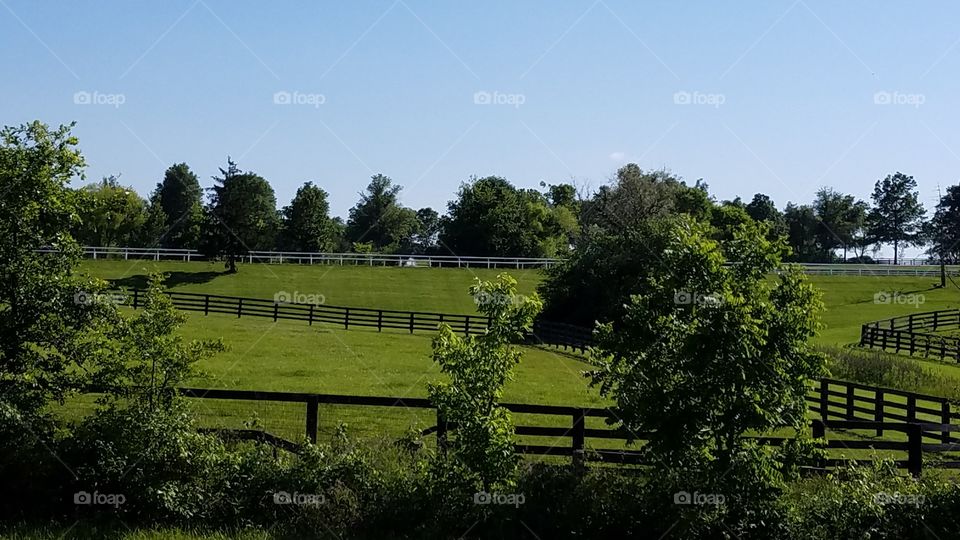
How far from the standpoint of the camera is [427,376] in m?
22.8

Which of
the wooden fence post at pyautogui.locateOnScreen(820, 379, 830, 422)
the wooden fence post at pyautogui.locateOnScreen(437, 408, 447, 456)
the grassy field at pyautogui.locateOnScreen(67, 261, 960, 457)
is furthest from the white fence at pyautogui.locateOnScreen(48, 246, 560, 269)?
the wooden fence post at pyautogui.locateOnScreen(437, 408, 447, 456)

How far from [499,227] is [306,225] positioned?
2069cm

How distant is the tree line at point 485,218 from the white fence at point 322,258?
8.32 feet

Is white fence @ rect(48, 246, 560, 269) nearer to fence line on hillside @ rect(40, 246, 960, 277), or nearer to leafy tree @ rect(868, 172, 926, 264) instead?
fence line on hillside @ rect(40, 246, 960, 277)

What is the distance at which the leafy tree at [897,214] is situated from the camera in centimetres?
11803

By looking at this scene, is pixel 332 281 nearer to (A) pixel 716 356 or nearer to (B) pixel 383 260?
(B) pixel 383 260

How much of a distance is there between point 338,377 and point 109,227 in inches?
3046

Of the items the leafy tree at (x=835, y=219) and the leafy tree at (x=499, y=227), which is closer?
the leafy tree at (x=499, y=227)

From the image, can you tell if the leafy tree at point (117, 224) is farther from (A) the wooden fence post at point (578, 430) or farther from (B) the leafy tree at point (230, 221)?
(A) the wooden fence post at point (578, 430)

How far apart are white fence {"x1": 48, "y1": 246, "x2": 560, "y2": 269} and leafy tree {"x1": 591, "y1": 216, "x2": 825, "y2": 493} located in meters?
55.8

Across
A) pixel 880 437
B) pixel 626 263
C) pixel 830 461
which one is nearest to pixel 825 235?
pixel 626 263

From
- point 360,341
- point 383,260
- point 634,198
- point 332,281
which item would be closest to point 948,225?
point 634,198

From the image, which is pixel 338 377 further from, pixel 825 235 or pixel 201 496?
pixel 825 235

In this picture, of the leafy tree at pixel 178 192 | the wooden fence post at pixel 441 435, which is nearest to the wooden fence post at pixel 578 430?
the wooden fence post at pixel 441 435
